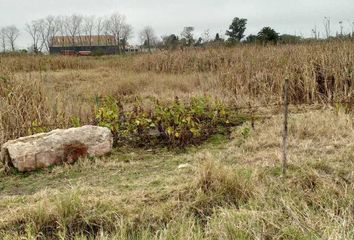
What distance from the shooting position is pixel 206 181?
3791 millimetres

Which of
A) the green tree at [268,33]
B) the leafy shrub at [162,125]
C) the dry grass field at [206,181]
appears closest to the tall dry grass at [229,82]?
the dry grass field at [206,181]

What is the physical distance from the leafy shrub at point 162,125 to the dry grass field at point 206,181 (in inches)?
7.6

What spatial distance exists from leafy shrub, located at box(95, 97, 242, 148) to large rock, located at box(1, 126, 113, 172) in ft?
1.66

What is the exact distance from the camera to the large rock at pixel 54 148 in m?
4.96

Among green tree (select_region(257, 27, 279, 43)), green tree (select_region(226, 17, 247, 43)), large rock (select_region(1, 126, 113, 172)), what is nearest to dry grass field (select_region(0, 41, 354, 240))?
large rock (select_region(1, 126, 113, 172))

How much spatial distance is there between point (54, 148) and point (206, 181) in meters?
2.24

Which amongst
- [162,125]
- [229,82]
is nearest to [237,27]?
[229,82]

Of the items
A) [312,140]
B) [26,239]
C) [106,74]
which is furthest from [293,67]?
[106,74]

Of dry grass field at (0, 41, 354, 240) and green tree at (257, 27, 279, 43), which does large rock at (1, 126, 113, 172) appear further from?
green tree at (257, 27, 279, 43)

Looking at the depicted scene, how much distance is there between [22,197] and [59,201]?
72cm

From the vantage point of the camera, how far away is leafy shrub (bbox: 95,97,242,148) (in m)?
5.81

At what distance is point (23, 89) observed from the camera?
6281mm

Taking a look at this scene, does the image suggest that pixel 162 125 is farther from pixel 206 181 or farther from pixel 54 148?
pixel 206 181

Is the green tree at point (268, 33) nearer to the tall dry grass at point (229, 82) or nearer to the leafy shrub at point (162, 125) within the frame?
the tall dry grass at point (229, 82)
